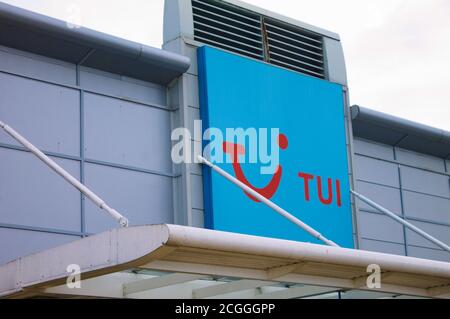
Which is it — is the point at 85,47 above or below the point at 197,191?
above

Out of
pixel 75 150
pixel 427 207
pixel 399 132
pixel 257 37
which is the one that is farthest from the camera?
pixel 427 207

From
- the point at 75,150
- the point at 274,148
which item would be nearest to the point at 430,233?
the point at 274,148

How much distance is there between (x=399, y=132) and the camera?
1861cm

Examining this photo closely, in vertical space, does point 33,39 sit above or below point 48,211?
above

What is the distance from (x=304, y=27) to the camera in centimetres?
1692

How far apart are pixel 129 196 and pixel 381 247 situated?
6.15 meters

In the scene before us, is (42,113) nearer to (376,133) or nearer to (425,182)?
(376,133)

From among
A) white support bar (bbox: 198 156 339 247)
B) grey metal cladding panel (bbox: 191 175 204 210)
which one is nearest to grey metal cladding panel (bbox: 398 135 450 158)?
white support bar (bbox: 198 156 339 247)

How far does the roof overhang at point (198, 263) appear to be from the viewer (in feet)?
29.1
